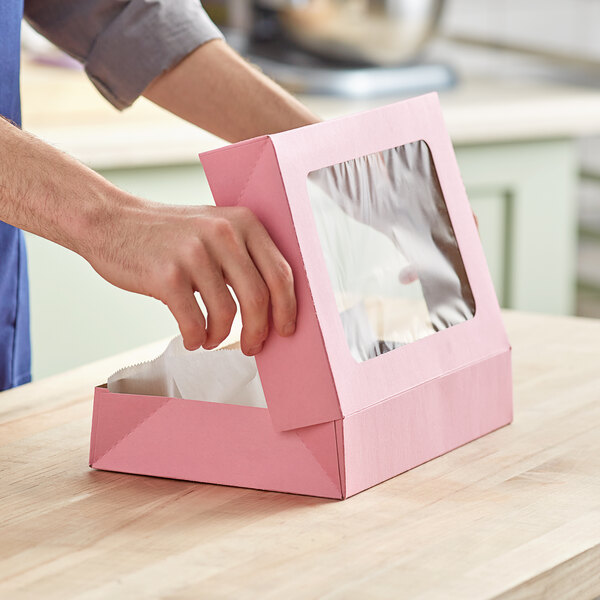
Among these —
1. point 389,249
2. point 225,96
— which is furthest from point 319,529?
point 225,96

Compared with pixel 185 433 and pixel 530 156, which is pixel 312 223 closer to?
pixel 185 433

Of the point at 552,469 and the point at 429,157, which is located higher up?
the point at 429,157

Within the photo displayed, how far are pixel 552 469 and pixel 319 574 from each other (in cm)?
23

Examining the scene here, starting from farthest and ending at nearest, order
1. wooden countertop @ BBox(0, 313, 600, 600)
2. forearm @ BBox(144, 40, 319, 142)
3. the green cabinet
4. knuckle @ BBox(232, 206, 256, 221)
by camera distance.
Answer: the green cabinet, forearm @ BBox(144, 40, 319, 142), knuckle @ BBox(232, 206, 256, 221), wooden countertop @ BBox(0, 313, 600, 600)

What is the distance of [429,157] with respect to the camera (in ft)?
2.73

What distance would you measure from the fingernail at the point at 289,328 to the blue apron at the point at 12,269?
53cm

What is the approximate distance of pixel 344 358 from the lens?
27.7 inches

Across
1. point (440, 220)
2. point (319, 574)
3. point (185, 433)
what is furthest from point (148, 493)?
point (440, 220)

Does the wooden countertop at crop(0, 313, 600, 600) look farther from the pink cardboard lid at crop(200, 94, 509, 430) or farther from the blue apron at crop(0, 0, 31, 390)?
the blue apron at crop(0, 0, 31, 390)

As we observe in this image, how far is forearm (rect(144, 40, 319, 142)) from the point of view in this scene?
3.42ft

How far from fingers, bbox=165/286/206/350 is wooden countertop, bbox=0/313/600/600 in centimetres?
11

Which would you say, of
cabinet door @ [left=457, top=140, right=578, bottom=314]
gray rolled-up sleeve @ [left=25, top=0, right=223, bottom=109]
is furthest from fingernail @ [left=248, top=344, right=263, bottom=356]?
cabinet door @ [left=457, top=140, right=578, bottom=314]

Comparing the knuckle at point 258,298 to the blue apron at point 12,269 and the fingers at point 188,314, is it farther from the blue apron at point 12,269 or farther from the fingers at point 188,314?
the blue apron at point 12,269

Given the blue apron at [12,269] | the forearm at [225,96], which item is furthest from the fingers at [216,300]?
the blue apron at [12,269]
